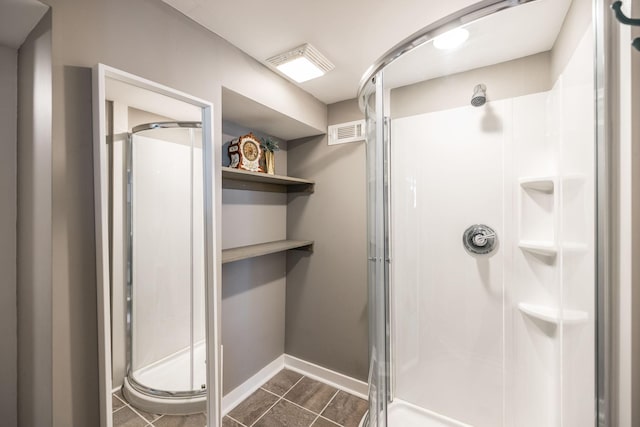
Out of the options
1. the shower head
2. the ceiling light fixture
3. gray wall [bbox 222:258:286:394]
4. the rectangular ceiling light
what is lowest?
gray wall [bbox 222:258:286:394]

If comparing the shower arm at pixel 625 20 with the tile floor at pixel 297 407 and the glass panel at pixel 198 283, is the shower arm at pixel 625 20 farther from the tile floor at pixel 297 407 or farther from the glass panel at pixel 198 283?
the tile floor at pixel 297 407

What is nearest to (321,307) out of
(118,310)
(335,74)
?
(118,310)

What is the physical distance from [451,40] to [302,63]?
2.48 feet

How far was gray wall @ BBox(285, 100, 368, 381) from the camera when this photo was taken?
6.48 ft

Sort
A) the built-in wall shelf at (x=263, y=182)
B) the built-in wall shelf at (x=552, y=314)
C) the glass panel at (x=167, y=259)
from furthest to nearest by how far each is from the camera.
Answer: the built-in wall shelf at (x=263, y=182) → the glass panel at (x=167, y=259) → the built-in wall shelf at (x=552, y=314)

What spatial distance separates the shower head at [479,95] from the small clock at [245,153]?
1.29m

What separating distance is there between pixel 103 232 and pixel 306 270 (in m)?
1.52

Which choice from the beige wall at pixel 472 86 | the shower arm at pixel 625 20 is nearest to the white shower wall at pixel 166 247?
the beige wall at pixel 472 86

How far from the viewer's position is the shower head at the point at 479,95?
1353mm

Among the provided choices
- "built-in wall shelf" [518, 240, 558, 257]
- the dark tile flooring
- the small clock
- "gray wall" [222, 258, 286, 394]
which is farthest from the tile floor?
the small clock

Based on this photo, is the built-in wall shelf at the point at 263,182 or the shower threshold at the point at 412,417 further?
the built-in wall shelf at the point at 263,182

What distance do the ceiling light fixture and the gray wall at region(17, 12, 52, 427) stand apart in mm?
1417

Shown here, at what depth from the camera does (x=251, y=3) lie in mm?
1080

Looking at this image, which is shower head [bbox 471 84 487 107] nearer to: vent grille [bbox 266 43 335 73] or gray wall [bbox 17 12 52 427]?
vent grille [bbox 266 43 335 73]
